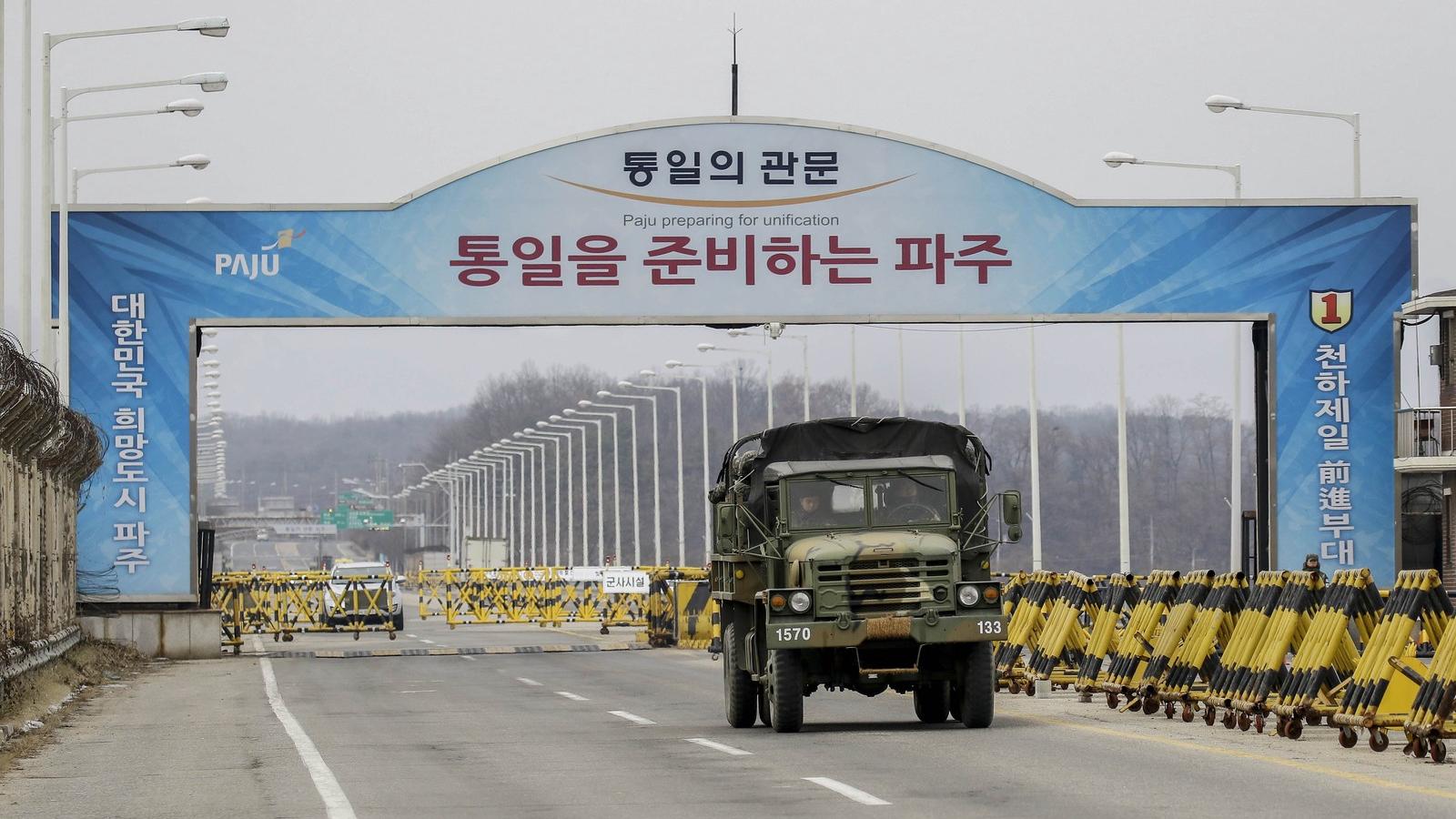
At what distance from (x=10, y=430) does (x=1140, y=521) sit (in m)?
122

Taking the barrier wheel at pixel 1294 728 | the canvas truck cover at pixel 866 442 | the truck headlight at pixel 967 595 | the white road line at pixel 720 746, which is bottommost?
the white road line at pixel 720 746

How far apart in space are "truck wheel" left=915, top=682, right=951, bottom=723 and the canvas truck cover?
2.00 m

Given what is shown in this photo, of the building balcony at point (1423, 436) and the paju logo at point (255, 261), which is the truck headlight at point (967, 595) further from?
the building balcony at point (1423, 436)

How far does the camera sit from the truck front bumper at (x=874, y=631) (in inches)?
752

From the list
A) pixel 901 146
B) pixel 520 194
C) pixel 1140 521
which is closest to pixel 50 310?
pixel 520 194

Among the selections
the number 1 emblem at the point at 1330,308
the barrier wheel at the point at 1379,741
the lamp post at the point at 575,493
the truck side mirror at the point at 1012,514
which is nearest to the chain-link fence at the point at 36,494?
the truck side mirror at the point at 1012,514

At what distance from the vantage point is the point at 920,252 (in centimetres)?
3750

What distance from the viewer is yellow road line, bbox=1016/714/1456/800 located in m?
13.7

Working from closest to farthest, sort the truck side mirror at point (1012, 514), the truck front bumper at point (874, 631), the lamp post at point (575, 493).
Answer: the truck front bumper at point (874, 631) < the truck side mirror at point (1012, 514) < the lamp post at point (575, 493)

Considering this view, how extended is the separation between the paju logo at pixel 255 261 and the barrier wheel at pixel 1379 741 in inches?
953

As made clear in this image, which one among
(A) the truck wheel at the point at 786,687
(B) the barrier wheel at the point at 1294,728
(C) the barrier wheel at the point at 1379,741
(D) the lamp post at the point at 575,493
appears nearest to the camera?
(C) the barrier wheel at the point at 1379,741

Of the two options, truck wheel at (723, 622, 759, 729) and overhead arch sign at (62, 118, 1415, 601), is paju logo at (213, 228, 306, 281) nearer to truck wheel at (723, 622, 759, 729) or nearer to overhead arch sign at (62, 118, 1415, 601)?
overhead arch sign at (62, 118, 1415, 601)

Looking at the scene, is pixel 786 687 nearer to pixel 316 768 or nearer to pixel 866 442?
pixel 866 442

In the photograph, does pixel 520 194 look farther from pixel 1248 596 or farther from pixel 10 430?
pixel 1248 596
